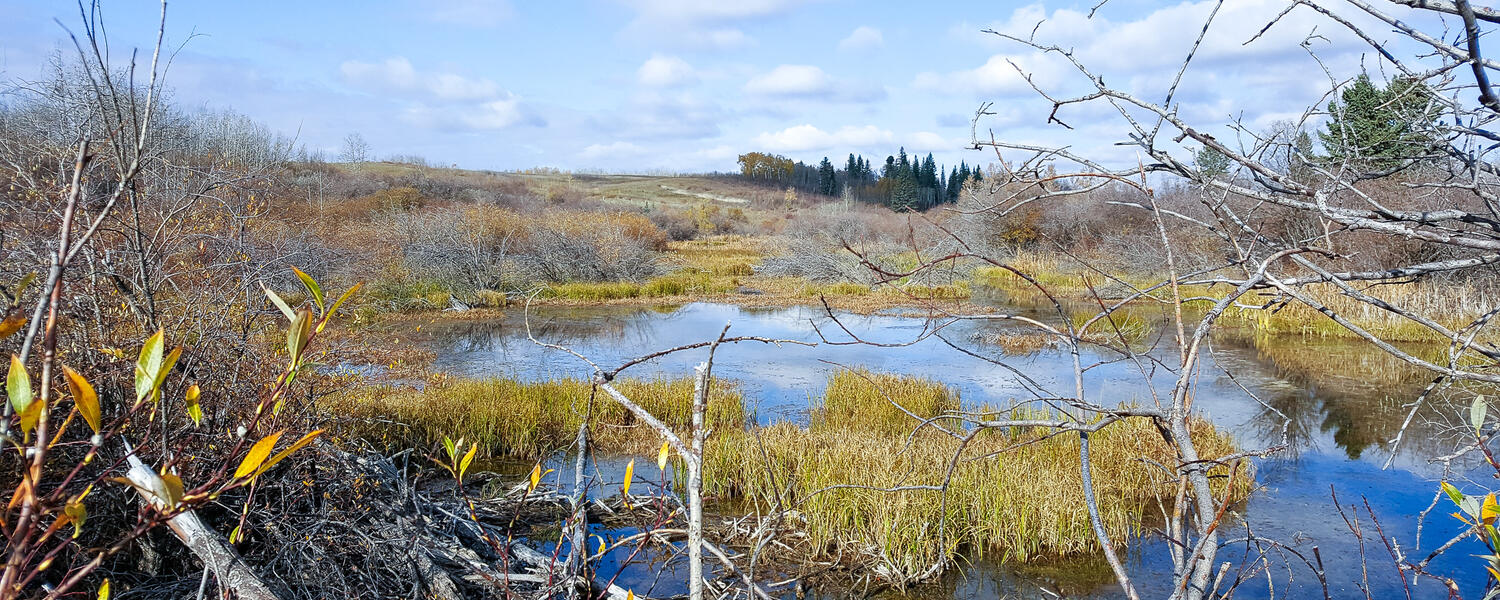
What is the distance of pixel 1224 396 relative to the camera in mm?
11258

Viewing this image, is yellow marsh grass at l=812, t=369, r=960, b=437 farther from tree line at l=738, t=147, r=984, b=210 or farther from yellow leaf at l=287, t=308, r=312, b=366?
tree line at l=738, t=147, r=984, b=210

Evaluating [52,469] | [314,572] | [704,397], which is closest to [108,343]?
[52,469]

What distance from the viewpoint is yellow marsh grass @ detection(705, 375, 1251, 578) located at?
5.91m

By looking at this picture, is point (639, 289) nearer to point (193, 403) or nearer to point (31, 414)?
point (193, 403)

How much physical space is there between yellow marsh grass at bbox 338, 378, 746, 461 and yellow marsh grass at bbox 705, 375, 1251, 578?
1091 millimetres

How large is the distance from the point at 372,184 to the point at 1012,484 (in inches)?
1545

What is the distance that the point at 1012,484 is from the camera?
21.1 feet

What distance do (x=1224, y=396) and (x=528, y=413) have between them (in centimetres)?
886

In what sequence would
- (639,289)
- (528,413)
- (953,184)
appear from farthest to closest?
(953,184)
(639,289)
(528,413)

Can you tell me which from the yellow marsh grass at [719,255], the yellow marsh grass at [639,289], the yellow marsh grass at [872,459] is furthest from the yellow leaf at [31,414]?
the yellow marsh grass at [719,255]

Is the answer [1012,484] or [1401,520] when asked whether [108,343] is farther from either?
[1401,520]

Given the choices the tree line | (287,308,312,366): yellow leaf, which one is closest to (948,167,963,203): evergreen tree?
the tree line

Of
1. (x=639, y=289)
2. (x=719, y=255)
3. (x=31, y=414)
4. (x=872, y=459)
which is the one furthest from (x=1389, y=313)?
(x=719, y=255)

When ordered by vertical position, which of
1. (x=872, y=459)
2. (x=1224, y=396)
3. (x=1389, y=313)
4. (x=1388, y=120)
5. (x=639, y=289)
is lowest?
(x=639, y=289)
